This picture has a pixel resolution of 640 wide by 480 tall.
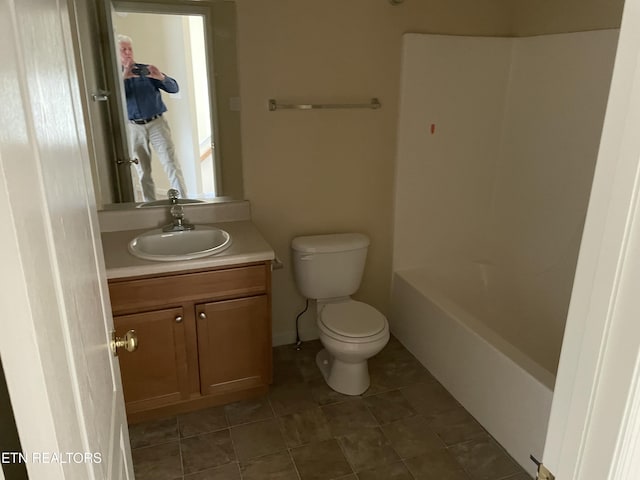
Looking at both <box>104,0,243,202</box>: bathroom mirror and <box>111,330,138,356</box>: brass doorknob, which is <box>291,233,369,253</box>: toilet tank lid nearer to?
<box>104,0,243,202</box>: bathroom mirror

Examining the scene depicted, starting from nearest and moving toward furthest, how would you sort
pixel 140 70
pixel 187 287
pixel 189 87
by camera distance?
1. pixel 187 287
2. pixel 140 70
3. pixel 189 87

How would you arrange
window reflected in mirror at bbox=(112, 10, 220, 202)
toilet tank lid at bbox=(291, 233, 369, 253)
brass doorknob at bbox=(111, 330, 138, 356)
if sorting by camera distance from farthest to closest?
toilet tank lid at bbox=(291, 233, 369, 253), window reflected in mirror at bbox=(112, 10, 220, 202), brass doorknob at bbox=(111, 330, 138, 356)

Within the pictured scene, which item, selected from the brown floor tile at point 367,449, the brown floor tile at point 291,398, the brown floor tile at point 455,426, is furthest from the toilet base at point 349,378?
the brown floor tile at point 455,426

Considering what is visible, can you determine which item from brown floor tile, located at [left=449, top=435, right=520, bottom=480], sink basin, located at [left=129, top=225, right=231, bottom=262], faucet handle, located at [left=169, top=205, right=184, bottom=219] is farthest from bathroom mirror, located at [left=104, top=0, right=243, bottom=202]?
brown floor tile, located at [left=449, top=435, right=520, bottom=480]

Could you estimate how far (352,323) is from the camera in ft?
7.99

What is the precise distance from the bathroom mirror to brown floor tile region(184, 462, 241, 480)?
4.27ft

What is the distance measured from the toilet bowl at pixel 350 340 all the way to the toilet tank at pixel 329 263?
0.35 feet

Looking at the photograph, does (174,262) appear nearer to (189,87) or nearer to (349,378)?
(189,87)

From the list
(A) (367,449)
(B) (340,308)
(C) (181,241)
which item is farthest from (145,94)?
(A) (367,449)

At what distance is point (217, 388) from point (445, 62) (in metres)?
2.12

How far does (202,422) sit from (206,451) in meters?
0.19

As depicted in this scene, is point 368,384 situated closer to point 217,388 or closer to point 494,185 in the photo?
point 217,388

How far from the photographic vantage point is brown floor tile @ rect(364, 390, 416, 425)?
7.77 feet

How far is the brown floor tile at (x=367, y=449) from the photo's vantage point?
2082 mm
